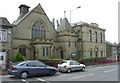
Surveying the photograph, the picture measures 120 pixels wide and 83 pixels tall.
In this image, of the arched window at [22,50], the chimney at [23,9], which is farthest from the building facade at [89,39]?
the arched window at [22,50]

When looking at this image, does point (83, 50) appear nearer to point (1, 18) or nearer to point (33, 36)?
point (33, 36)

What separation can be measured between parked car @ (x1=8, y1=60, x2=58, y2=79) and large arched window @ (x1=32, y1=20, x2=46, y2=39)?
701 inches

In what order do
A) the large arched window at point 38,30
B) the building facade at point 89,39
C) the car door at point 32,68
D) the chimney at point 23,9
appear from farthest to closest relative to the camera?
the building facade at point 89,39 → the chimney at point 23,9 → the large arched window at point 38,30 → the car door at point 32,68

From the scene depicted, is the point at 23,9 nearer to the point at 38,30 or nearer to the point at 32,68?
the point at 38,30

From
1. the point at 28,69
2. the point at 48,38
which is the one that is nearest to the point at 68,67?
the point at 28,69

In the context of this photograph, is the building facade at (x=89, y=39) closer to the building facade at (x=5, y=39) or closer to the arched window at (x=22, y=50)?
the arched window at (x=22, y=50)

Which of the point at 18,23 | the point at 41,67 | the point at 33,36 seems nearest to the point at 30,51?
the point at 33,36

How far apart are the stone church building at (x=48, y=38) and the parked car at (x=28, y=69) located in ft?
46.7

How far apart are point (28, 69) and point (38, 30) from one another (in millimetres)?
19826

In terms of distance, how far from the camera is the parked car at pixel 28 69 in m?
17.3

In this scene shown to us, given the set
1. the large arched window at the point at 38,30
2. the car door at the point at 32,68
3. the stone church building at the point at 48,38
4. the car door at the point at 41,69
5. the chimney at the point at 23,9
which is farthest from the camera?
the chimney at the point at 23,9

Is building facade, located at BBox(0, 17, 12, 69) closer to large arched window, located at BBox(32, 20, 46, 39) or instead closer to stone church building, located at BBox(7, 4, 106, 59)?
stone church building, located at BBox(7, 4, 106, 59)

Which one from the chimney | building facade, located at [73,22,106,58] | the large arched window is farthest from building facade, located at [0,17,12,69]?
building facade, located at [73,22,106,58]

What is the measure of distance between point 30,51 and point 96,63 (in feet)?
41.2
